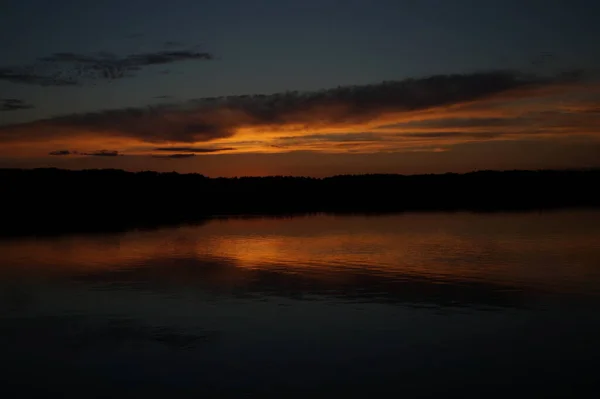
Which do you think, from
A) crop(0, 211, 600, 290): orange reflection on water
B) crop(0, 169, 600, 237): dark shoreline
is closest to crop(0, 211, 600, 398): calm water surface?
crop(0, 211, 600, 290): orange reflection on water

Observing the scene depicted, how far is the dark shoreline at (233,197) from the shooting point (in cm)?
5470

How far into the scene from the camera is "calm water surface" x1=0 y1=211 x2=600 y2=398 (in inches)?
429

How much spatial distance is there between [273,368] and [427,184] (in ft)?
272

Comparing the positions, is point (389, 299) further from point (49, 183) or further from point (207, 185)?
point (207, 185)

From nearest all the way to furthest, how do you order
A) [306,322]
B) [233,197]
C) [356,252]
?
[306,322], [356,252], [233,197]

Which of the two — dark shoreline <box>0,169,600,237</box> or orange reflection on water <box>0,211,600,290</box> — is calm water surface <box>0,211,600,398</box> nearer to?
orange reflection on water <box>0,211,600,290</box>

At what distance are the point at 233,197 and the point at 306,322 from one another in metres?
68.9

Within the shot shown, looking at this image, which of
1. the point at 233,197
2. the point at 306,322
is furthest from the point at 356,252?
the point at 233,197

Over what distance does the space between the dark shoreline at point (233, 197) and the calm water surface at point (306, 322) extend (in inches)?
817

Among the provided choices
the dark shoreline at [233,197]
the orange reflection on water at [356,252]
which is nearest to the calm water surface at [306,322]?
the orange reflection on water at [356,252]

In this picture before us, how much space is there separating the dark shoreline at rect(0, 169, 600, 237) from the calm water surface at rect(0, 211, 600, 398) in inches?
817

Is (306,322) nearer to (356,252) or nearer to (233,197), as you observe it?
(356,252)

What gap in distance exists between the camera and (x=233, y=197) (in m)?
82.9

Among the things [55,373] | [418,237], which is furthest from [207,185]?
[55,373]
